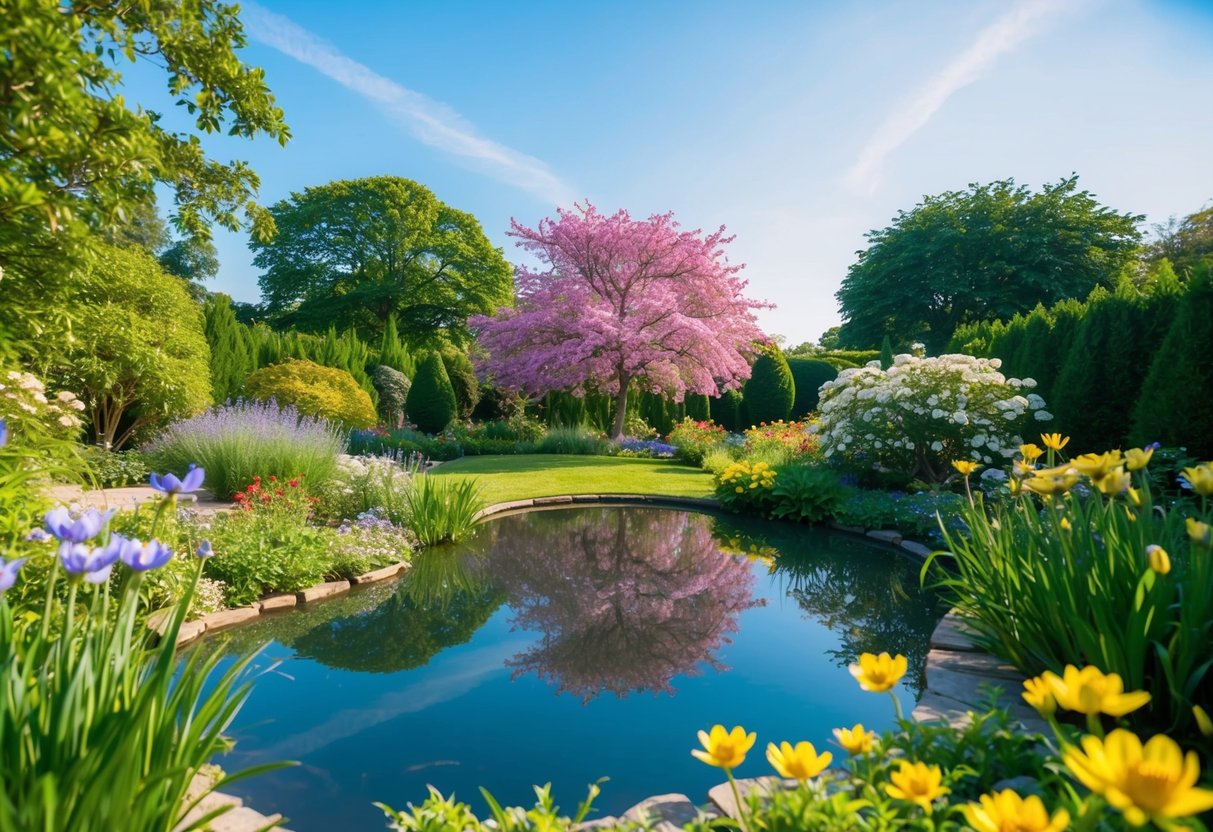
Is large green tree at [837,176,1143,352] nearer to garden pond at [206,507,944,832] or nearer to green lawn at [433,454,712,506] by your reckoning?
green lawn at [433,454,712,506]

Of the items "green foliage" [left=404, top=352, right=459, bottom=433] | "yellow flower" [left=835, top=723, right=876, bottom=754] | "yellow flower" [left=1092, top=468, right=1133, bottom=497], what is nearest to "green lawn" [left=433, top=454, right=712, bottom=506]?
"green foliage" [left=404, top=352, right=459, bottom=433]

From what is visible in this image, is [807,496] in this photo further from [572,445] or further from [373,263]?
[373,263]

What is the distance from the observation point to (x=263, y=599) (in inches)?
170

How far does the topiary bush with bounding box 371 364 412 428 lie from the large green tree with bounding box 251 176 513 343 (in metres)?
9.32

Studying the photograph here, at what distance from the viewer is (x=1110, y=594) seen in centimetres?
218

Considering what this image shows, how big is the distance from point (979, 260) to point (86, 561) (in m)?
30.3

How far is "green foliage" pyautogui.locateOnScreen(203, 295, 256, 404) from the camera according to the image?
488 inches

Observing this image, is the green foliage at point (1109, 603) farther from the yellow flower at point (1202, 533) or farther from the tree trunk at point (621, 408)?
the tree trunk at point (621, 408)

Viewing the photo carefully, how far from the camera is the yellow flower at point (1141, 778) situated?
0.73 meters

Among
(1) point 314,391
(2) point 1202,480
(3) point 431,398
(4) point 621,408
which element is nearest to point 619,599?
(2) point 1202,480

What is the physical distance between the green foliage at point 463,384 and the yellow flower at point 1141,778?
1764 centimetres

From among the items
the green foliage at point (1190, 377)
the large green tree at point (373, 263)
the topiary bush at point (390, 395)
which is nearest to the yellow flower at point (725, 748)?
the green foliage at point (1190, 377)

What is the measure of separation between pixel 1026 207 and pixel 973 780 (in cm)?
3010

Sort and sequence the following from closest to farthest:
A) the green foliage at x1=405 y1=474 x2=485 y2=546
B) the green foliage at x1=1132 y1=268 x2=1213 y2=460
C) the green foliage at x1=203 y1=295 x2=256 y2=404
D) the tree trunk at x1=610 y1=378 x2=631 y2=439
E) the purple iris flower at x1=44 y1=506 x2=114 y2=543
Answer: the purple iris flower at x1=44 y1=506 x2=114 y2=543 → the green foliage at x1=1132 y1=268 x2=1213 y2=460 → the green foliage at x1=405 y1=474 x2=485 y2=546 → the green foliage at x1=203 y1=295 x2=256 y2=404 → the tree trunk at x1=610 y1=378 x2=631 y2=439
